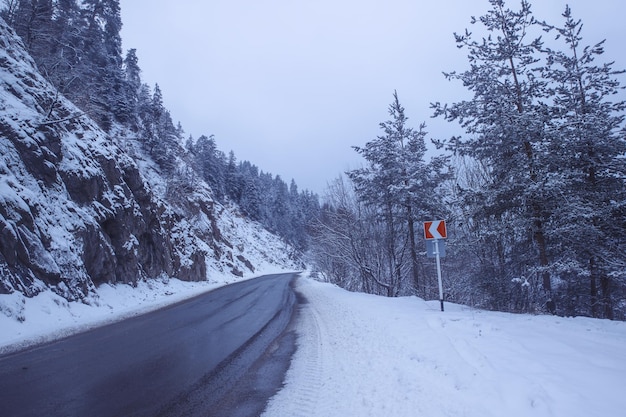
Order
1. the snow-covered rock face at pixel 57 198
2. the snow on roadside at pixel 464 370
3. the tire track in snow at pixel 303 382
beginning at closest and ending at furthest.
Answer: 1. the snow on roadside at pixel 464 370
2. the tire track in snow at pixel 303 382
3. the snow-covered rock face at pixel 57 198

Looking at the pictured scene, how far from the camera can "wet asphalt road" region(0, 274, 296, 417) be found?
14.0 feet

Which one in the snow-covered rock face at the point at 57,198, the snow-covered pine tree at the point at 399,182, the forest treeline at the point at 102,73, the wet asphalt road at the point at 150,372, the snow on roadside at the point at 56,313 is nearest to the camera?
the wet asphalt road at the point at 150,372

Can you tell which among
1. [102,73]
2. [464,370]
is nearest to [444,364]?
[464,370]

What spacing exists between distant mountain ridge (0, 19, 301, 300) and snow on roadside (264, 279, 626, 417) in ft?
30.5

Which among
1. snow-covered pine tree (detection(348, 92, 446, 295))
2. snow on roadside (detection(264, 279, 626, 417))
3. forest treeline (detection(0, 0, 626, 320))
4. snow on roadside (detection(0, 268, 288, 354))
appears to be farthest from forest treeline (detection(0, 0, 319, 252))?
snow on roadside (detection(264, 279, 626, 417))

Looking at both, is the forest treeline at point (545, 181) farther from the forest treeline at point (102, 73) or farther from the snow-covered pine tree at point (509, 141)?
the forest treeline at point (102, 73)

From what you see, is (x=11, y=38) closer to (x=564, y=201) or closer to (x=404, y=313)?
(x=404, y=313)

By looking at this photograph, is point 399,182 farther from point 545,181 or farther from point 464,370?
point 464,370

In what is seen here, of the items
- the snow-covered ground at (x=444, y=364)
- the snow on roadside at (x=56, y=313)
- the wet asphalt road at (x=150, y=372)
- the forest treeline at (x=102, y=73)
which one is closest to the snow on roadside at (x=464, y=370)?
the snow-covered ground at (x=444, y=364)

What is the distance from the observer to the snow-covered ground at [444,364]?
3832mm

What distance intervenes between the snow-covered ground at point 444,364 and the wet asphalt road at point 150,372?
24.5 inches

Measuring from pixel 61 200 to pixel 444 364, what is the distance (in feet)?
49.0

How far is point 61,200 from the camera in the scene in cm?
1343

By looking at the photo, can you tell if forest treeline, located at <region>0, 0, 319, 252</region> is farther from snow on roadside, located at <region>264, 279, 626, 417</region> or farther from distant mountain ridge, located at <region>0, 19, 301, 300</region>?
snow on roadside, located at <region>264, 279, 626, 417</region>
